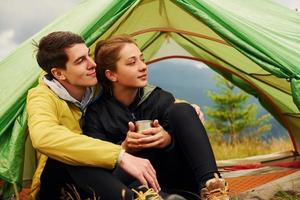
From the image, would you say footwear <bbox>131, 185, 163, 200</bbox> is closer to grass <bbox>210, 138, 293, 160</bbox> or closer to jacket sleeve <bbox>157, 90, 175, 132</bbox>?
jacket sleeve <bbox>157, 90, 175, 132</bbox>

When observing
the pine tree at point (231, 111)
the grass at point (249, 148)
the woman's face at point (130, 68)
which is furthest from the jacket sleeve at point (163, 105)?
the pine tree at point (231, 111)

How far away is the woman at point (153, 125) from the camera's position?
2.53 m

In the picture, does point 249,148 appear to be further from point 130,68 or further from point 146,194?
point 146,194

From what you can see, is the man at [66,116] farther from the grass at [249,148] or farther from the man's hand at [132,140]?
the grass at [249,148]

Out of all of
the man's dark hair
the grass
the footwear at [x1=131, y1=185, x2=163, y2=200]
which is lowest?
the grass

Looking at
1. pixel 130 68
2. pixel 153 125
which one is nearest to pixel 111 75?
pixel 130 68

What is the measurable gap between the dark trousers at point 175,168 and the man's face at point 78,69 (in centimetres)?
43

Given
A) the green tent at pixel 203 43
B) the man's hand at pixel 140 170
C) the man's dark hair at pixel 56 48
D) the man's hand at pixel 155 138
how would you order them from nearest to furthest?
the man's hand at pixel 140 170 < the man's hand at pixel 155 138 < the man's dark hair at pixel 56 48 < the green tent at pixel 203 43

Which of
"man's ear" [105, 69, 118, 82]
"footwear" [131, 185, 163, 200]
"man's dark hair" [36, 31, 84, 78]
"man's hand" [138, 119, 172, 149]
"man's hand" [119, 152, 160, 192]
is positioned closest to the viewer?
"footwear" [131, 185, 163, 200]

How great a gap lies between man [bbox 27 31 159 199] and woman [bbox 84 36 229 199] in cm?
10

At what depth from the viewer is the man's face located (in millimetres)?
2906

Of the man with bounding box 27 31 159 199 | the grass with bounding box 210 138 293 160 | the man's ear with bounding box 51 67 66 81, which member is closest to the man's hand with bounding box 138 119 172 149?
the man with bounding box 27 31 159 199

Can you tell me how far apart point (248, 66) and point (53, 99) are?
2.50 metres

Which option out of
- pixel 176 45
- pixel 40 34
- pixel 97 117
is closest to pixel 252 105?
pixel 176 45
